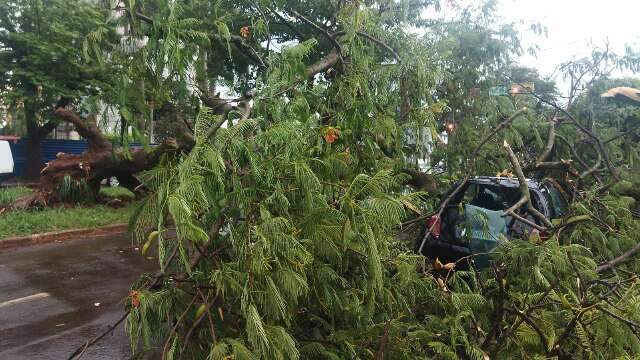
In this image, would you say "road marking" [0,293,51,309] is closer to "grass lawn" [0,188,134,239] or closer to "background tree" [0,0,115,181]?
"grass lawn" [0,188,134,239]

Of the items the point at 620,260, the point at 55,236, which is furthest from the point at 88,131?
the point at 620,260

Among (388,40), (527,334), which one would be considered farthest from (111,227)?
(527,334)

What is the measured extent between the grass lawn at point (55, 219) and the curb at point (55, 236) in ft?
0.45

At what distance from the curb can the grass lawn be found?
0.45 ft

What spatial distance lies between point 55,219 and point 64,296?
3894 millimetres

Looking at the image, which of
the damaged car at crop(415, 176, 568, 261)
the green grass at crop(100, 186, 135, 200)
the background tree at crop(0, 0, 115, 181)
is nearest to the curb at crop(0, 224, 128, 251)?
the green grass at crop(100, 186, 135, 200)

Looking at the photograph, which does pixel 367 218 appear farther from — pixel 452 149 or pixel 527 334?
pixel 452 149

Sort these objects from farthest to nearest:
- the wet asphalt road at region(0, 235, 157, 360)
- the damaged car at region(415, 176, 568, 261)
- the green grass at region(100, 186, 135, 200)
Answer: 1. the green grass at region(100, 186, 135, 200)
2. the damaged car at region(415, 176, 568, 261)
3. the wet asphalt road at region(0, 235, 157, 360)

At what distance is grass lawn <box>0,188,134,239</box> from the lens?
841cm

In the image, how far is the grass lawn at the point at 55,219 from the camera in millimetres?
8414

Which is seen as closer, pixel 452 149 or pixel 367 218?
pixel 367 218

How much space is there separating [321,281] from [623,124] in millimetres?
5300

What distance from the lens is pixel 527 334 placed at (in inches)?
107

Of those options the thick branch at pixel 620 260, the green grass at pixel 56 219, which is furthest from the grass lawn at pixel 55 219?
the thick branch at pixel 620 260
